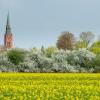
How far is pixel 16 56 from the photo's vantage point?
279ft

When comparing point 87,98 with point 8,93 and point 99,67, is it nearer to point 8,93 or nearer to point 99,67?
point 8,93

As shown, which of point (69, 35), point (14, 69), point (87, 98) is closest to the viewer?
point (87, 98)

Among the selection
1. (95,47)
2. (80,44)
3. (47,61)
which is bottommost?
(47,61)

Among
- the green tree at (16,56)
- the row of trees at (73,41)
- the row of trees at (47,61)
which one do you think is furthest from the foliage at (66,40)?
the green tree at (16,56)

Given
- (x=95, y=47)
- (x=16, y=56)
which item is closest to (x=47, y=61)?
(x=16, y=56)

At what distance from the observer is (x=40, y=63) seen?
8638cm

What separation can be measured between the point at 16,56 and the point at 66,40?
46.4m

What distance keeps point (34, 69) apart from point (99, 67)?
1020 cm

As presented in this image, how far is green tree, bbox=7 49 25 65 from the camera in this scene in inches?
3346

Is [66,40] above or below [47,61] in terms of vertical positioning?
above

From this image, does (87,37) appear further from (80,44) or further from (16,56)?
(16,56)

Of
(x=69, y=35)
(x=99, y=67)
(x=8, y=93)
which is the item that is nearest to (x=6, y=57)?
(x=99, y=67)

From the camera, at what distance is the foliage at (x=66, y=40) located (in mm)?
130663

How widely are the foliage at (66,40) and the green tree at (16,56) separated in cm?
4372
